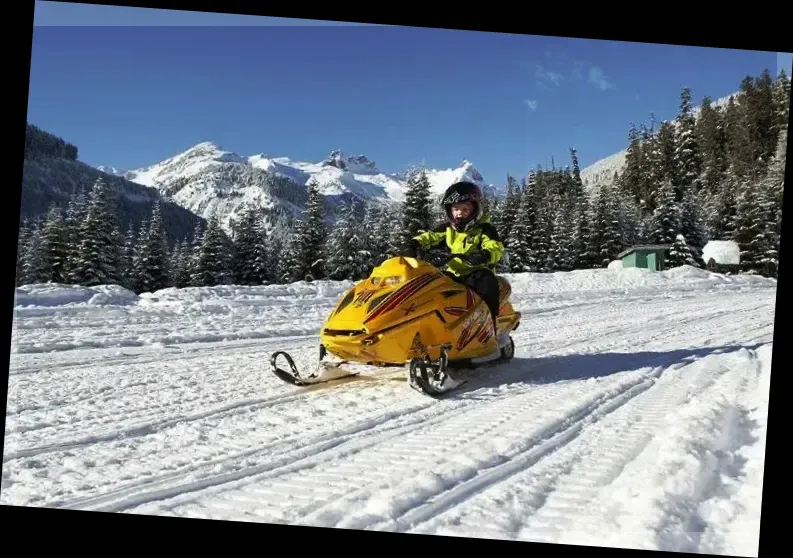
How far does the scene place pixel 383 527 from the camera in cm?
249

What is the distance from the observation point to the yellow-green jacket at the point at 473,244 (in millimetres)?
5008

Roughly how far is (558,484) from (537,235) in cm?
2054

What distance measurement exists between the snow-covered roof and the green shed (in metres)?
1.40

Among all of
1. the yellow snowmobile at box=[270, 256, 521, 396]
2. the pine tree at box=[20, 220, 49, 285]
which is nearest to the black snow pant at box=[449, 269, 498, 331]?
the yellow snowmobile at box=[270, 256, 521, 396]

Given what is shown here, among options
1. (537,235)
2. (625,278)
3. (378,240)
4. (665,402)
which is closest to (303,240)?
(378,240)

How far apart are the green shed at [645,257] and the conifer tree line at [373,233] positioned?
1197mm

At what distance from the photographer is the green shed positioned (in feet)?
66.2

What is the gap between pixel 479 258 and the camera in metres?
5.04

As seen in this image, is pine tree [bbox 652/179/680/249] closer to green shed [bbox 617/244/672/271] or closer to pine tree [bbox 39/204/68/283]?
green shed [bbox 617/244/672/271]

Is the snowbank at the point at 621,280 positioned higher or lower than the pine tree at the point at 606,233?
lower

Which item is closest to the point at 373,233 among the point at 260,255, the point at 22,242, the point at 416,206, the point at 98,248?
the point at 416,206

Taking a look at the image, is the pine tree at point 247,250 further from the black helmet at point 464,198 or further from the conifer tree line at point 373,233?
the black helmet at point 464,198

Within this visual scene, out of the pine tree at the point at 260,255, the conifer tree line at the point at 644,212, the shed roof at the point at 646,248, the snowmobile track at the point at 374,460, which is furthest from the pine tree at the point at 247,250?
the snowmobile track at the point at 374,460

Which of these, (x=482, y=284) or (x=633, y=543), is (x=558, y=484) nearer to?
(x=633, y=543)
